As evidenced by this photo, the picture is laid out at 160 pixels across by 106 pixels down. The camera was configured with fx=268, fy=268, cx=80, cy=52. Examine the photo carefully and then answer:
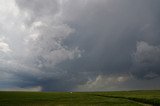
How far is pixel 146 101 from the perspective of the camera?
8900cm

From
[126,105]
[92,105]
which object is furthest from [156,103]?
[92,105]

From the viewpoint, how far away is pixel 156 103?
7881 centimetres

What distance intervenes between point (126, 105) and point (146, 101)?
53.9 feet

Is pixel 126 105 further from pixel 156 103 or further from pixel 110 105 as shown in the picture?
pixel 156 103

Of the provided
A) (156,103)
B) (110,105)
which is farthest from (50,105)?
(156,103)

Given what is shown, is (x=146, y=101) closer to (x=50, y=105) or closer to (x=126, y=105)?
Result: (x=126, y=105)

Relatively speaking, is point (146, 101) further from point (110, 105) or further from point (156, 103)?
point (110, 105)

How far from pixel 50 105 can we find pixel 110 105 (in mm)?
17115

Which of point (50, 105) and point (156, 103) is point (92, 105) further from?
point (156, 103)

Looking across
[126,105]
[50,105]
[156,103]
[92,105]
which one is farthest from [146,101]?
[50,105]

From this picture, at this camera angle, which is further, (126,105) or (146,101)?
(146,101)

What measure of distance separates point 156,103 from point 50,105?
31.0 metres

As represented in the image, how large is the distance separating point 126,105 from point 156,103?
33.0 feet

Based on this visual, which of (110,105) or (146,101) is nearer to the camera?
(110,105)
